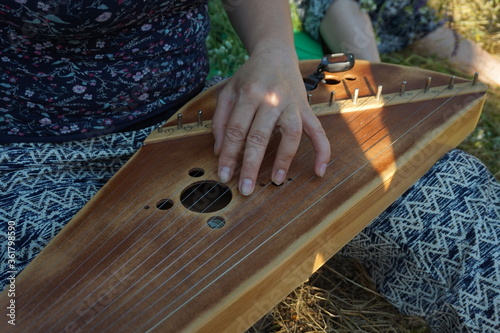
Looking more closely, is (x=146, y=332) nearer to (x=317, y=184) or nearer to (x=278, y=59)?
(x=317, y=184)

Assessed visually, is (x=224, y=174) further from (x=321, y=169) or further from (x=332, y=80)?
(x=332, y=80)

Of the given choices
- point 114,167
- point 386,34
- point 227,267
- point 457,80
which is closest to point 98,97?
point 114,167

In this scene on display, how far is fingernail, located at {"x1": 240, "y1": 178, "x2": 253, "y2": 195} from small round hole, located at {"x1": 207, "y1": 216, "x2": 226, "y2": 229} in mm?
77

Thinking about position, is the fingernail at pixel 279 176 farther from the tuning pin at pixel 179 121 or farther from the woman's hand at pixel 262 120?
the tuning pin at pixel 179 121

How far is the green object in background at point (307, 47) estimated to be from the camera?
8.74 ft

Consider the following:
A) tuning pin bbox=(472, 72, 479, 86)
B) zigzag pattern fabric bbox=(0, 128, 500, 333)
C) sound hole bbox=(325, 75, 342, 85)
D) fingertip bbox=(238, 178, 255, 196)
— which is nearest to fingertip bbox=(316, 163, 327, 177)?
fingertip bbox=(238, 178, 255, 196)

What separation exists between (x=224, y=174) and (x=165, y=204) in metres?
0.14

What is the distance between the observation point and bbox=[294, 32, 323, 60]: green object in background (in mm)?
2665

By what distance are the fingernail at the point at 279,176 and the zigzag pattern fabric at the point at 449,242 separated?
0.32m

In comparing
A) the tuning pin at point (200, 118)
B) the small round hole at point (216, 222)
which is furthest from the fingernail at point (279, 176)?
the tuning pin at point (200, 118)

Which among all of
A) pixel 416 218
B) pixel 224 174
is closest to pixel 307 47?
pixel 416 218

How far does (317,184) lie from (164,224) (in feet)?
1.08

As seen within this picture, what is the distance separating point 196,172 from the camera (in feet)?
3.88

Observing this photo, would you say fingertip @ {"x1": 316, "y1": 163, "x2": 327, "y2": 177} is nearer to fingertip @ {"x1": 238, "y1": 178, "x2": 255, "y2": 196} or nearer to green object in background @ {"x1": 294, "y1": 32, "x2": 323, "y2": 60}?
fingertip @ {"x1": 238, "y1": 178, "x2": 255, "y2": 196}
